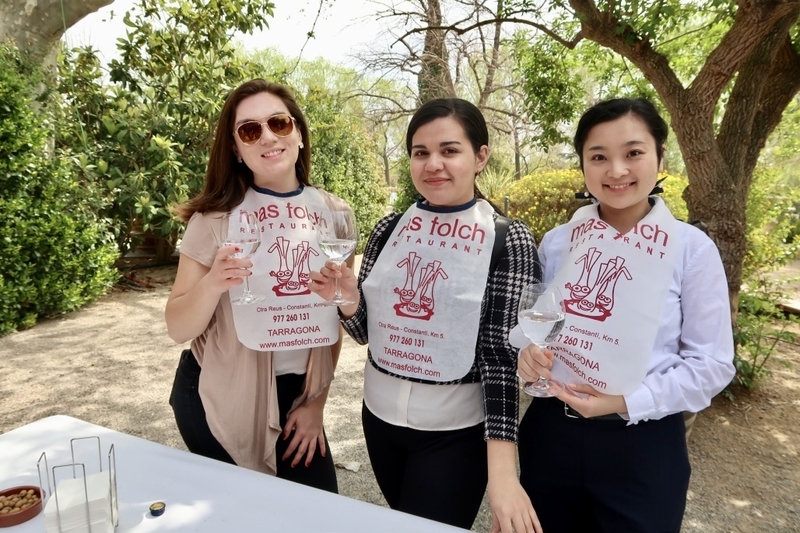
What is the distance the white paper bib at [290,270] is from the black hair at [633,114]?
1.04 m

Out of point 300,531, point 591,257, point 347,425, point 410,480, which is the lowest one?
point 347,425

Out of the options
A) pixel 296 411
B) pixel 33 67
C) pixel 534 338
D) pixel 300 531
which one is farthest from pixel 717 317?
pixel 33 67

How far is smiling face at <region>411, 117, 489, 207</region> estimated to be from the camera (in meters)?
1.76

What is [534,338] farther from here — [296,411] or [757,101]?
→ [757,101]

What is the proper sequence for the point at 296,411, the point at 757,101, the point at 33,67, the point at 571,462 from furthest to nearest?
the point at 33,67 → the point at 757,101 → the point at 296,411 → the point at 571,462

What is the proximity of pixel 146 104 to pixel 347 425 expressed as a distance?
6.31m

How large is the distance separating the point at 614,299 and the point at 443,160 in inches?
29.0

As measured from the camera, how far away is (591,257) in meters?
1.75

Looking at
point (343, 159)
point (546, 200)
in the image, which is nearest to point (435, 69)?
point (343, 159)

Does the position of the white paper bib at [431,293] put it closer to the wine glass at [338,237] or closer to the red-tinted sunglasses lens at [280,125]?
the wine glass at [338,237]

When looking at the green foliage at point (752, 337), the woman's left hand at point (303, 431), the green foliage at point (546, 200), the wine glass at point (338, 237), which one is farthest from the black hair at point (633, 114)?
the green foliage at point (546, 200)

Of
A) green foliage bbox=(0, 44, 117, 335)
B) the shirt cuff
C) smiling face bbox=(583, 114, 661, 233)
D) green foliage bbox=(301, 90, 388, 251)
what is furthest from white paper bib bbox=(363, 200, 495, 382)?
green foliage bbox=(301, 90, 388, 251)

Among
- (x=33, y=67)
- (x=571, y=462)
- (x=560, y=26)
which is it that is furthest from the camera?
(x=33, y=67)

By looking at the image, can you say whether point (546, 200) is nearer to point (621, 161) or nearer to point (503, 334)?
point (621, 161)
